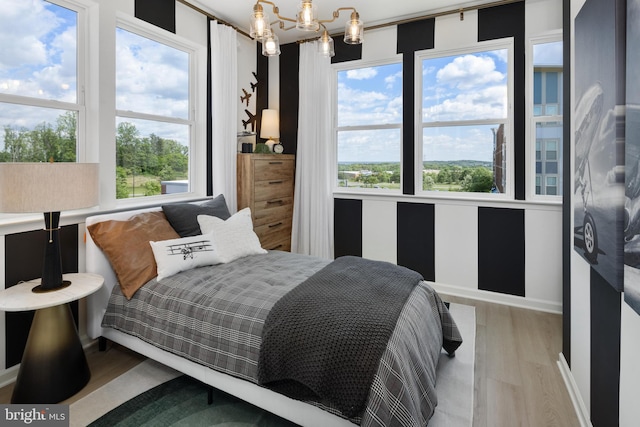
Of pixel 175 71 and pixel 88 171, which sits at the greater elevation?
pixel 175 71

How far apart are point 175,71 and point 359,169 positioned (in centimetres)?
213

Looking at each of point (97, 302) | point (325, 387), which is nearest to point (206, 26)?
point (97, 302)

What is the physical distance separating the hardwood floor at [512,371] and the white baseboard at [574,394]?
28mm

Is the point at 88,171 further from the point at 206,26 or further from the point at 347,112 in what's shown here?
the point at 347,112

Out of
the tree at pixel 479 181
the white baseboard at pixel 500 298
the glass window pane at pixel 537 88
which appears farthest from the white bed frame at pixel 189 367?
the glass window pane at pixel 537 88

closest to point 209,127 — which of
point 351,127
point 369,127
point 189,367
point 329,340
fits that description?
point 351,127

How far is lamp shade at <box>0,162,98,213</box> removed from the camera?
1710 mm

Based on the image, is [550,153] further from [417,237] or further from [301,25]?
[301,25]

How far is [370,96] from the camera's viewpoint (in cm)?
394

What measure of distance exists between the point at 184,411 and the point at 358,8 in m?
3.51

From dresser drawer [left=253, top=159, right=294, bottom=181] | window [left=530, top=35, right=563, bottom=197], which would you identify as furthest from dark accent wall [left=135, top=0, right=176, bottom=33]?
window [left=530, top=35, right=563, bottom=197]

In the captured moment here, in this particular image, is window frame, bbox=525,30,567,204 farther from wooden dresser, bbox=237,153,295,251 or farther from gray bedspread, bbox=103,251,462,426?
wooden dresser, bbox=237,153,295,251

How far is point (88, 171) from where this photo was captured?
1.95 m

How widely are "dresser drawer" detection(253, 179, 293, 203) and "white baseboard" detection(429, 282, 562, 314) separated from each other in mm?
1900
